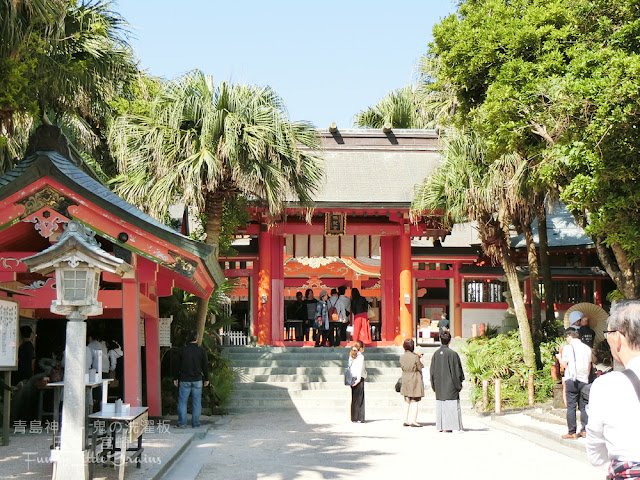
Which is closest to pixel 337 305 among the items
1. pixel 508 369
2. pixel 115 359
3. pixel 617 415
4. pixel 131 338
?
pixel 508 369

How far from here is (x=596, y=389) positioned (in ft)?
13.5

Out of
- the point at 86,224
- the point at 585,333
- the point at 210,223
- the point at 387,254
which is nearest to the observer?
the point at 86,224

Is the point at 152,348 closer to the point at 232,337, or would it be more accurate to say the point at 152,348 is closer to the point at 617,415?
the point at 232,337

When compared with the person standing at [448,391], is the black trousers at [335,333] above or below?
above

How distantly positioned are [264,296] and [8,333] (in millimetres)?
11626

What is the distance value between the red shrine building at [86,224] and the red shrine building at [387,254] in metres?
8.64

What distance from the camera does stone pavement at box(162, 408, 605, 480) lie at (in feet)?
30.9

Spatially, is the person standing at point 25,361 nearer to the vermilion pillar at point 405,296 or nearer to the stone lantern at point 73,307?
the stone lantern at point 73,307

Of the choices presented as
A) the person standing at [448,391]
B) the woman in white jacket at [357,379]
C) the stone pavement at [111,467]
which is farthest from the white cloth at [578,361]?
the stone pavement at [111,467]

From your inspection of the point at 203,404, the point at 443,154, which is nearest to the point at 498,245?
the point at 443,154

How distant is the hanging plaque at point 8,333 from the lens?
10633 millimetres

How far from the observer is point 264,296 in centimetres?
2217

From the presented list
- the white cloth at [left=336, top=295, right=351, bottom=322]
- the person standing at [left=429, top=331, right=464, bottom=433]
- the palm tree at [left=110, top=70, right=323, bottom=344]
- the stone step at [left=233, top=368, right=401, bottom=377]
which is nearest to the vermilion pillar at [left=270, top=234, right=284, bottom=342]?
the white cloth at [left=336, top=295, right=351, bottom=322]

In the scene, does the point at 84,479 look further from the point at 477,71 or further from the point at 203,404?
the point at 477,71
